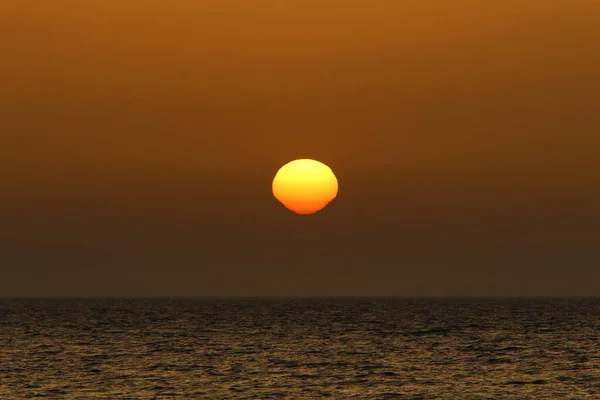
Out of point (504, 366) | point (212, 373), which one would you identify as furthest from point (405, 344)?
point (212, 373)

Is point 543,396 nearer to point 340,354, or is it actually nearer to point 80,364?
point 340,354

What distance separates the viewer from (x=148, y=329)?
5069 inches

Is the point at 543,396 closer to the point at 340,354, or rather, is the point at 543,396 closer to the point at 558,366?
the point at 558,366

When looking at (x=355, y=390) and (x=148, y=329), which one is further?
(x=148, y=329)

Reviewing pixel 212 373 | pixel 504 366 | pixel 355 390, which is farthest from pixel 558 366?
pixel 212 373

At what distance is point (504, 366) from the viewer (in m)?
74.8

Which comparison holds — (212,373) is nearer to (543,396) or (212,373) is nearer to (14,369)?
(14,369)

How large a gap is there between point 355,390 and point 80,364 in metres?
26.4

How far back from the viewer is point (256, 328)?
5192 inches

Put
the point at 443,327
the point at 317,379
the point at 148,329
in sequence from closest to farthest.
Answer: the point at 317,379, the point at 148,329, the point at 443,327

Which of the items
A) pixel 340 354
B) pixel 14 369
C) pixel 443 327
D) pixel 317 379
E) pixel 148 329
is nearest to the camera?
pixel 317 379

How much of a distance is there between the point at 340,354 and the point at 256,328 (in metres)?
47.7

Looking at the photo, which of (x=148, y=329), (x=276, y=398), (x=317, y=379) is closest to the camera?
(x=276, y=398)

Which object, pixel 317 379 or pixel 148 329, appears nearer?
pixel 317 379
